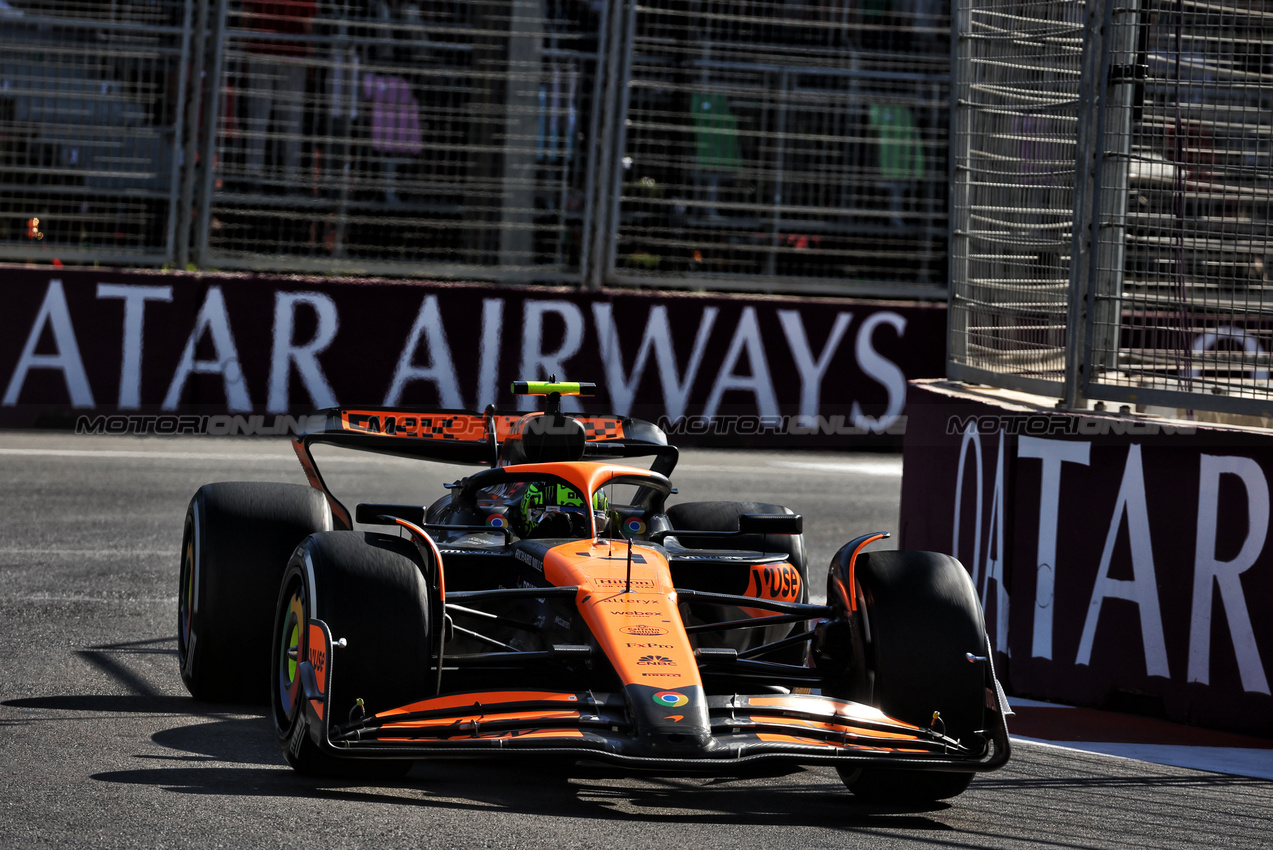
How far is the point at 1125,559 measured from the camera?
6250 mm

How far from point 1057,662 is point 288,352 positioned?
7.92 meters

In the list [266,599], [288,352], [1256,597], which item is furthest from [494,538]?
[288,352]

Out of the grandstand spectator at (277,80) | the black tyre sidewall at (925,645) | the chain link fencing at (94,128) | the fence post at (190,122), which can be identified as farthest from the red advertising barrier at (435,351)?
the black tyre sidewall at (925,645)

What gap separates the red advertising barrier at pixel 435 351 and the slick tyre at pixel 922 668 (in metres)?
8.31

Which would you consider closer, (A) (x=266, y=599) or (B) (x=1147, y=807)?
(B) (x=1147, y=807)

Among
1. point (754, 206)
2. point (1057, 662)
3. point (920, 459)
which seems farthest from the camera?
point (754, 206)

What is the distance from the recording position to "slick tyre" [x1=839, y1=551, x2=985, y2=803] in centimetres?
486

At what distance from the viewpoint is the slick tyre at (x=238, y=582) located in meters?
5.72

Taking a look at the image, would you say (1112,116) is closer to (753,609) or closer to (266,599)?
(753,609)

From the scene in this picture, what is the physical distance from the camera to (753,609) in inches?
207

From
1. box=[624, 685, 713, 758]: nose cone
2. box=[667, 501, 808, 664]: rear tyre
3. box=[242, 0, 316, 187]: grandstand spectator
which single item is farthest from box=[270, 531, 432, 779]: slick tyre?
box=[242, 0, 316, 187]: grandstand spectator

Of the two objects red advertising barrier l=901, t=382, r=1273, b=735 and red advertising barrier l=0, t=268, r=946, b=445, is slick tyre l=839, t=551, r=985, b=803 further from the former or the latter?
red advertising barrier l=0, t=268, r=946, b=445

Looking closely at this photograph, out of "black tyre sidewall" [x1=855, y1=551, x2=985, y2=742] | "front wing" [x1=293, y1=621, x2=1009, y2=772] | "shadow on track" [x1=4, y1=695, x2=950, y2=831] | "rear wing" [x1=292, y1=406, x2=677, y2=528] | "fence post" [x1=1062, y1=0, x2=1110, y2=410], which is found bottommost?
"shadow on track" [x1=4, y1=695, x2=950, y2=831]

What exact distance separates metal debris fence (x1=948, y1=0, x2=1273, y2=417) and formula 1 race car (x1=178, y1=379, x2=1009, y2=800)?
1731 mm
